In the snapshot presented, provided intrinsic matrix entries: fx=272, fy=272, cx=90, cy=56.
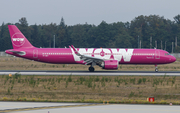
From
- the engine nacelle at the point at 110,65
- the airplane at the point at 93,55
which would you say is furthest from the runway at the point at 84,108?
the airplane at the point at 93,55

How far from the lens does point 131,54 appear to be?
4212 centimetres

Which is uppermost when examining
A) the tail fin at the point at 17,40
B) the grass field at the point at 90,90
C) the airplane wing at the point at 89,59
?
the tail fin at the point at 17,40

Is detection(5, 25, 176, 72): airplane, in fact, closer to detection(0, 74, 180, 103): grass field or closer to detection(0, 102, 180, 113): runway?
detection(0, 74, 180, 103): grass field

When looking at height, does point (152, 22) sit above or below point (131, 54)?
above

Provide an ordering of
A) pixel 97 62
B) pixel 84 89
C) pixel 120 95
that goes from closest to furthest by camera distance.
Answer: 1. pixel 120 95
2. pixel 84 89
3. pixel 97 62

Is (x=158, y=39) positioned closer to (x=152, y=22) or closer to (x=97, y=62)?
(x=152, y=22)

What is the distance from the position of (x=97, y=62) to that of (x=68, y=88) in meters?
16.2

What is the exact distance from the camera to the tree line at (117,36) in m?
131

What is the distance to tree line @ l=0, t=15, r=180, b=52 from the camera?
429 ft

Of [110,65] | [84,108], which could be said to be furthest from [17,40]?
[84,108]

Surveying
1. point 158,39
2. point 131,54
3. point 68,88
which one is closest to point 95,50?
point 131,54

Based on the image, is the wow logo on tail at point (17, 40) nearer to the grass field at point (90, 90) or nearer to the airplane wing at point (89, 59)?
the airplane wing at point (89, 59)

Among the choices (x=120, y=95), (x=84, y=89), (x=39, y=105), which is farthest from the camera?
(x=84, y=89)

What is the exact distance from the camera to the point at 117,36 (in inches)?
5369
